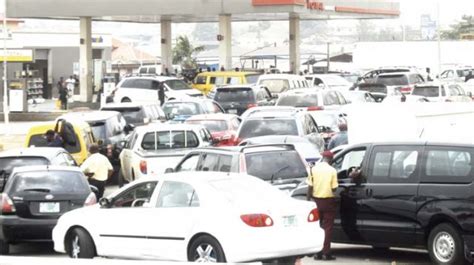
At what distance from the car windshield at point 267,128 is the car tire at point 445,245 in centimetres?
1054

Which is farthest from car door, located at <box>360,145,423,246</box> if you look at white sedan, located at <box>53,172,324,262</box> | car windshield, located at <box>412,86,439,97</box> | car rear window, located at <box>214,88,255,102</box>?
car windshield, located at <box>412,86,439,97</box>

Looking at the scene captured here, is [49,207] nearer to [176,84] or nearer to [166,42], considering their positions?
[176,84]

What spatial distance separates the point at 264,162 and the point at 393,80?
34.2 metres

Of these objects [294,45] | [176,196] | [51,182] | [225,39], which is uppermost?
[225,39]

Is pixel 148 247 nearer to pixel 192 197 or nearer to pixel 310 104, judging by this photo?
pixel 192 197

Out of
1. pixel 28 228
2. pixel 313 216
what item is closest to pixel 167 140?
pixel 28 228

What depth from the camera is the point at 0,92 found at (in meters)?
55.5

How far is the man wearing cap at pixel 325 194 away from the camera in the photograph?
15609 millimetres

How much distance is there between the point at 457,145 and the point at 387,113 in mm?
8446

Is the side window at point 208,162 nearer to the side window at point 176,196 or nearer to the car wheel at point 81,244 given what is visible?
the car wheel at point 81,244

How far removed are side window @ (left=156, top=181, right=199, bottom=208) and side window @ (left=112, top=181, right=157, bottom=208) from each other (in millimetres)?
275

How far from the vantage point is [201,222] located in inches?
516

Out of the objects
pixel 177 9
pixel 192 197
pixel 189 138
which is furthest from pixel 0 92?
pixel 192 197

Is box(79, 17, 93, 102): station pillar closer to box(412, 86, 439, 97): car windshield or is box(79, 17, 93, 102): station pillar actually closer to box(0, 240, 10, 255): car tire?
box(412, 86, 439, 97): car windshield
